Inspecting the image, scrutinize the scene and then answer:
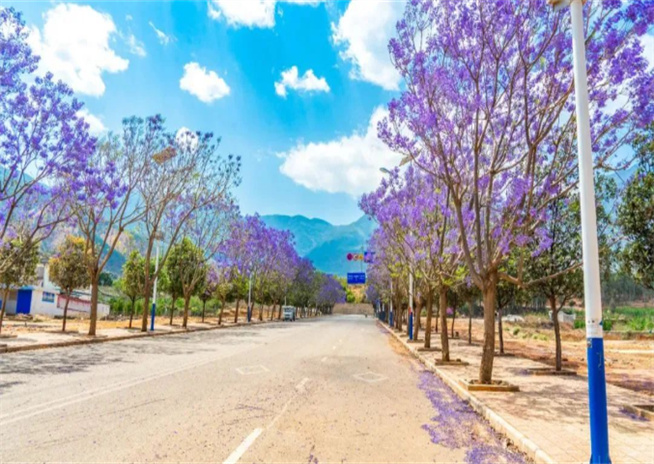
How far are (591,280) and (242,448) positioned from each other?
4.68 meters

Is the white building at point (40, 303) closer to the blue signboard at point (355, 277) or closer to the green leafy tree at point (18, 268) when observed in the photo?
the green leafy tree at point (18, 268)

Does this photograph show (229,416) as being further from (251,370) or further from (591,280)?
(251,370)

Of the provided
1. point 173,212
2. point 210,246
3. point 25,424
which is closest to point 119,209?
point 173,212

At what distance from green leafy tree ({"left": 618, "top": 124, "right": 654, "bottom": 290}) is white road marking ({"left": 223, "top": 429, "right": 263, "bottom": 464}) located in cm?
865

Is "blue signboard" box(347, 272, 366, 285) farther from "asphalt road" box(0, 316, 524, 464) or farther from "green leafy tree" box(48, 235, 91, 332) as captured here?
"asphalt road" box(0, 316, 524, 464)

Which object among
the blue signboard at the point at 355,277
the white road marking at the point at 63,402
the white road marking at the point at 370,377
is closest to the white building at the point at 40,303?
the blue signboard at the point at 355,277

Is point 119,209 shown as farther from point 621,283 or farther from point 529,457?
point 621,283

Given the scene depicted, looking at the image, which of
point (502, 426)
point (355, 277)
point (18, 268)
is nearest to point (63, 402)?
point (502, 426)

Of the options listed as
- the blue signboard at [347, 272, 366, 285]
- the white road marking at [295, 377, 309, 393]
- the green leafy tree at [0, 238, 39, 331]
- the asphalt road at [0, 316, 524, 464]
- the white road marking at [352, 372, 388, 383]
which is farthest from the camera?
the blue signboard at [347, 272, 366, 285]

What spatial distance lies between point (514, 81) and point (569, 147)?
2345 millimetres

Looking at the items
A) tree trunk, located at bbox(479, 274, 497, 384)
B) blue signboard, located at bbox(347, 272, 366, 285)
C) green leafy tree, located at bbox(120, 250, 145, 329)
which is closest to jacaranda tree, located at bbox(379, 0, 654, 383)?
tree trunk, located at bbox(479, 274, 497, 384)

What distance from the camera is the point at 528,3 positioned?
10969mm

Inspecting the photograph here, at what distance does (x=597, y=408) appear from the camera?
566 centimetres

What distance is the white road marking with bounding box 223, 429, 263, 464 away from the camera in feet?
18.8
